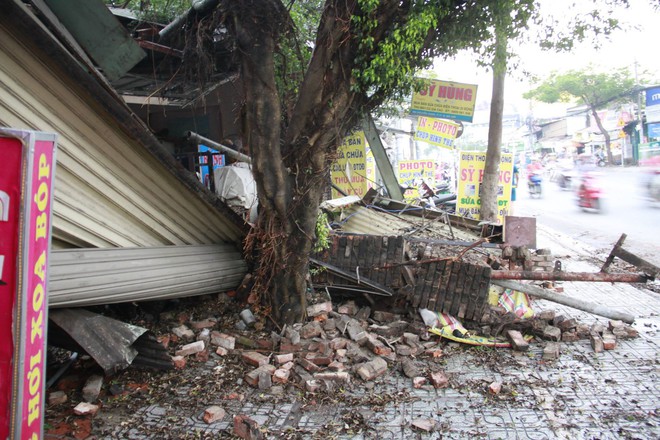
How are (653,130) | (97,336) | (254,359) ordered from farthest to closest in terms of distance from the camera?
(653,130) → (254,359) → (97,336)

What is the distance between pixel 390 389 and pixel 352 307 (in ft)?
5.19

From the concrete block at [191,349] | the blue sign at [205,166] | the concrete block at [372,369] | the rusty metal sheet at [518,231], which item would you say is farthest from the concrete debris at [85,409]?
the blue sign at [205,166]

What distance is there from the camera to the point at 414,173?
48.6ft

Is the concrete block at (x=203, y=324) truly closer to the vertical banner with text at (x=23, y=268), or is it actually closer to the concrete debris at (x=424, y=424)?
the concrete debris at (x=424, y=424)

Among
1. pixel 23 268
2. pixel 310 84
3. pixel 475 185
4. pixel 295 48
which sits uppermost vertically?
pixel 295 48

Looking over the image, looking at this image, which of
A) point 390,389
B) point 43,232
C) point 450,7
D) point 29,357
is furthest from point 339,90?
point 29,357

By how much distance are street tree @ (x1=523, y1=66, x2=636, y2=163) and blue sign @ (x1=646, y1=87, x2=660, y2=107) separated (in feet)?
12.8

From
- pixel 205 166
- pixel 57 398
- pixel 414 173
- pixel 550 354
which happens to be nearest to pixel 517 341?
pixel 550 354

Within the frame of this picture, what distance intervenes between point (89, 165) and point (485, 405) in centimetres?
388

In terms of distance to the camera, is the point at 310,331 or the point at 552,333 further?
the point at 552,333

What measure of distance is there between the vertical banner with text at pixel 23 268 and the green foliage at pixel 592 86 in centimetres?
3663

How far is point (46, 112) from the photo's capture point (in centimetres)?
402

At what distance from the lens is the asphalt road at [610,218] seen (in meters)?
11.2

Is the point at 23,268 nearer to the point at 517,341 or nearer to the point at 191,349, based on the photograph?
the point at 191,349
